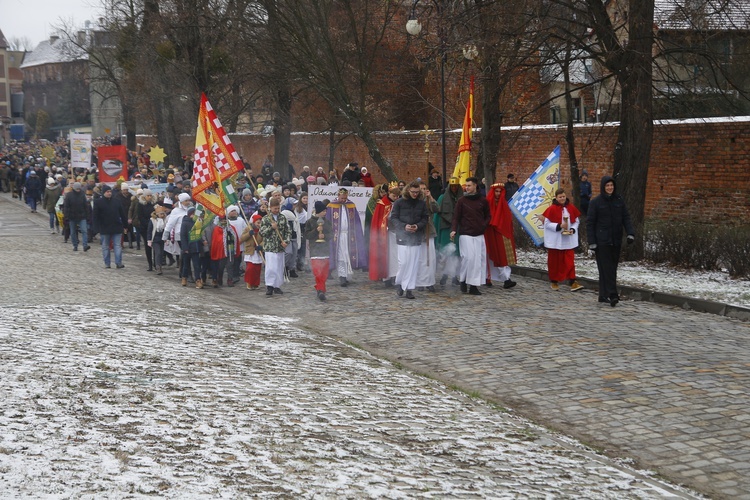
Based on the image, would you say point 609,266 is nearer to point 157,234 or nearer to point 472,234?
point 472,234

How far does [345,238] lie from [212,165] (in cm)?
269

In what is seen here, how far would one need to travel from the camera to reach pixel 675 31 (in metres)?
19.2

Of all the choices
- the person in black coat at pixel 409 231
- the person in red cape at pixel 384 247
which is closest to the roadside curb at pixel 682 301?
the person in black coat at pixel 409 231

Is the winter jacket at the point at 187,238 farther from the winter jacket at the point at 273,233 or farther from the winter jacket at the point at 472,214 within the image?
the winter jacket at the point at 472,214

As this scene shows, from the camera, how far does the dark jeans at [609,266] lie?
1437 cm

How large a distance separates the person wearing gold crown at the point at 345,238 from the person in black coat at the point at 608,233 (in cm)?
463

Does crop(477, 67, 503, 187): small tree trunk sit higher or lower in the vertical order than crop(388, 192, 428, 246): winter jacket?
higher

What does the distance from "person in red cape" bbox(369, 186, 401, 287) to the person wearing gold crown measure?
37cm

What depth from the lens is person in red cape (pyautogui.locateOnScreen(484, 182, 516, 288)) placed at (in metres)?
16.6

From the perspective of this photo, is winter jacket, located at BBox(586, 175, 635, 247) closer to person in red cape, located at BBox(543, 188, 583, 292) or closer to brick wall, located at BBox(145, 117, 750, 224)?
person in red cape, located at BBox(543, 188, 583, 292)

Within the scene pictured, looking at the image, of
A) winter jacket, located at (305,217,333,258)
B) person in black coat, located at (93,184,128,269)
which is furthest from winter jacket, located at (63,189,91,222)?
winter jacket, located at (305,217,333,258)

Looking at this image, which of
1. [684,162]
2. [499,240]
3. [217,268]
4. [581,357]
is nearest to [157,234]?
[217,268]

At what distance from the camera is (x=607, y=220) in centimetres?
1450

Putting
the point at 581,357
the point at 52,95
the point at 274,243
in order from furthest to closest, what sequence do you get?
1. the point at 52,95
2. the point at 274,243
3. the point at 581,357
